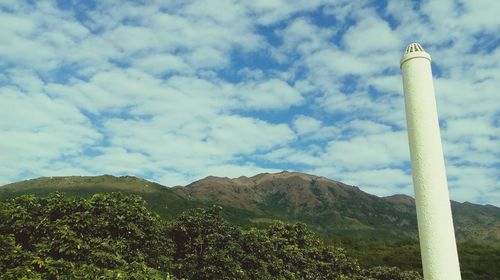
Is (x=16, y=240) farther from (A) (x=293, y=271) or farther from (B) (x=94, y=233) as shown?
(A) (x=293, y=271)

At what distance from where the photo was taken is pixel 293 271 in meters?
37.0

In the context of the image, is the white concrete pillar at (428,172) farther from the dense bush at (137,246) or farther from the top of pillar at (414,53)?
the dense bush at (137,246)

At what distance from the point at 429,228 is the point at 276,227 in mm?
24542

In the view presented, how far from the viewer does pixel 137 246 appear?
3059 cm

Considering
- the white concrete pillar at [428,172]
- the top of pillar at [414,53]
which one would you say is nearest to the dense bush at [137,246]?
the white concrete pillar at [428,172]

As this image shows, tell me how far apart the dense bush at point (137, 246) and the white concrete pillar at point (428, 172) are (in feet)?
47.5

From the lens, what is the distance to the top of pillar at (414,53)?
19.3 m

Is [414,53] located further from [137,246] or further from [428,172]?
[137,246]

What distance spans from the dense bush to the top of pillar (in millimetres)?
17034

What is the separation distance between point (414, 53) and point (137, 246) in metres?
21.4

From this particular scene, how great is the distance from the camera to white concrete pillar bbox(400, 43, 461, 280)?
701 inches

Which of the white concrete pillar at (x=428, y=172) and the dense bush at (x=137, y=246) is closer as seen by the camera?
the white concrete pillar at (x=428, y=172)

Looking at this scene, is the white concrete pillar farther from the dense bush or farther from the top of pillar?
the dense bush

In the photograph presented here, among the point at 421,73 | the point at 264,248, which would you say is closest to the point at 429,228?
the point at 421,73
